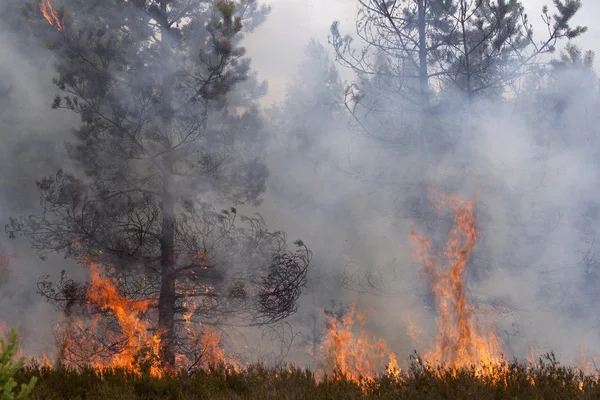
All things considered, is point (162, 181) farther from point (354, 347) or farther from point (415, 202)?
point (354, 347)

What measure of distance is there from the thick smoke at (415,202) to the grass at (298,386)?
17.2ft

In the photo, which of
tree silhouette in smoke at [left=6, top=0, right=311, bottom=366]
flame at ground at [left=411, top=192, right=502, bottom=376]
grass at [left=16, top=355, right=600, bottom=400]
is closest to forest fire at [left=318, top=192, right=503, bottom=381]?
flame at ground at [left=411, top=192, right=502, bottom=376]

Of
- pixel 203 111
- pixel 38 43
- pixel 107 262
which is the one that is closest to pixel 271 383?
pixel 107 262

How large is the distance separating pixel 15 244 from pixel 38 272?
2.95 feet

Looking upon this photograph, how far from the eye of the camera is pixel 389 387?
5.42 metres

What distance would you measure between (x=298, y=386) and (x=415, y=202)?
22.4 ft

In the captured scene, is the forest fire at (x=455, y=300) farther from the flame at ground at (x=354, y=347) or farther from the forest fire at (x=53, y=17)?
the forest fire at (x=53, y=17)

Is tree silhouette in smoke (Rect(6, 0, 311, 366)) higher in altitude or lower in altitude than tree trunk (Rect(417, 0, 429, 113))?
lower

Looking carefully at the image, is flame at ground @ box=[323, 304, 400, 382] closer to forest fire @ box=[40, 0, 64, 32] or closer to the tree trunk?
the tree trunk

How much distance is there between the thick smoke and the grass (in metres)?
5.24

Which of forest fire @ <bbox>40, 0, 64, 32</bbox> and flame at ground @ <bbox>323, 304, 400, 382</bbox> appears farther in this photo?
flame at ground @ <bbox>323, 304, 400, 382</bbox>

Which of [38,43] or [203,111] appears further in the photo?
[38,43]

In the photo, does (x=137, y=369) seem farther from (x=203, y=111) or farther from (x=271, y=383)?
(x=203, y=111)

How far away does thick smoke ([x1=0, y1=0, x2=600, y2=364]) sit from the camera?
11.3 metres
